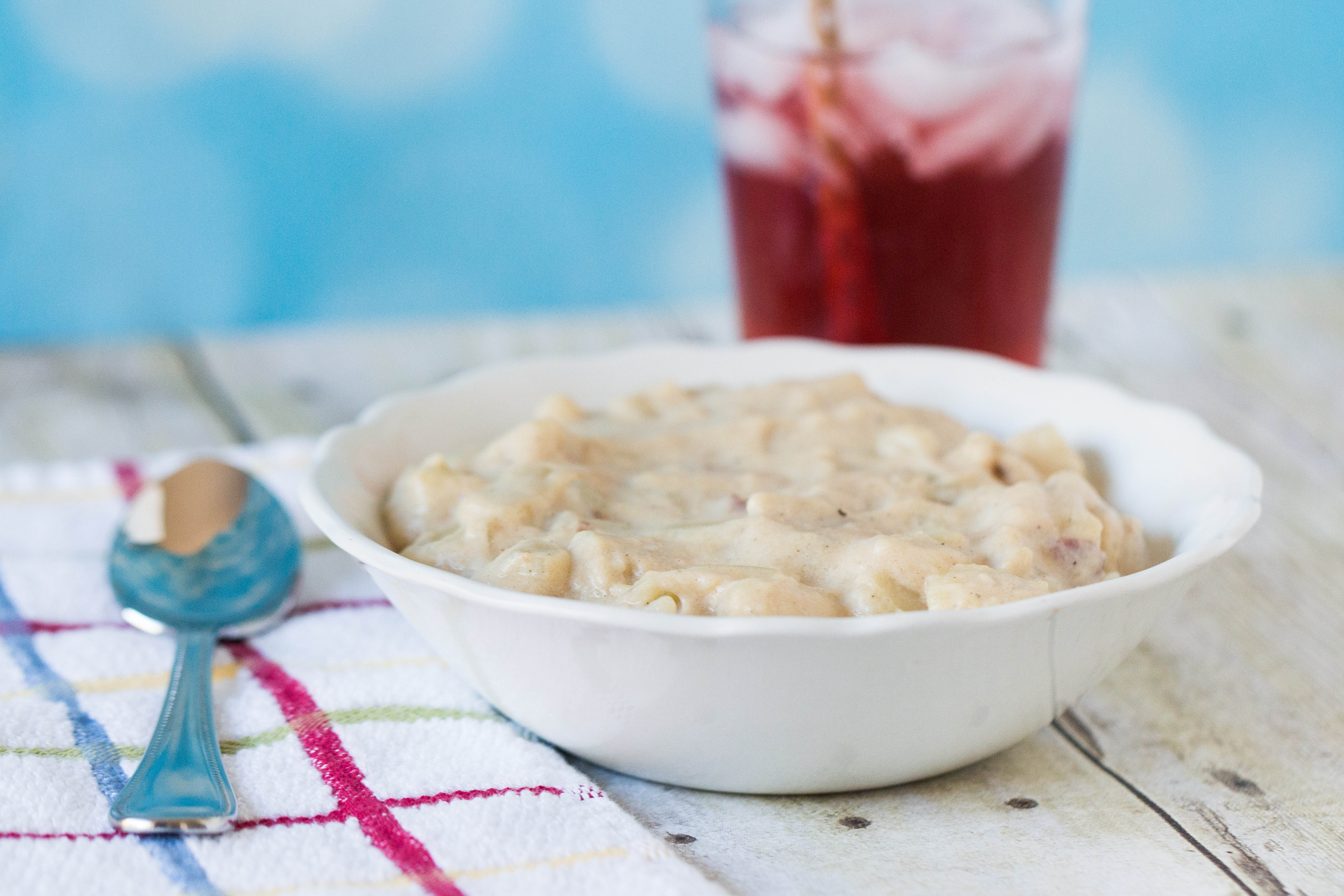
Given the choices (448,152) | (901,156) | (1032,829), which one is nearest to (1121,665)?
(1032,829)

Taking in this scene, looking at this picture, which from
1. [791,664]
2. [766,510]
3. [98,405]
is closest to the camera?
[791,664]

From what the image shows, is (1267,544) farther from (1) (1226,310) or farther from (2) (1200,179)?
(2) (1200,179)

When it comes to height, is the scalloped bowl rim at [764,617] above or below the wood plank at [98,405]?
above

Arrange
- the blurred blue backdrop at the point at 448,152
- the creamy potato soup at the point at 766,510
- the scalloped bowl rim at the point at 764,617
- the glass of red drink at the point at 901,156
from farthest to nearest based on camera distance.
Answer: the blurred blue backdrop at the point at 448,152
the glass of red drink at the point at 901,156
the creamy potato soup at the point at 766,510
the scalloped bowl rim at the point at 764,617

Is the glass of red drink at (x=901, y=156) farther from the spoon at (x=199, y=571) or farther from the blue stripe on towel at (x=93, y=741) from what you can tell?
the blue stripe on towel at (x=93, y=741)

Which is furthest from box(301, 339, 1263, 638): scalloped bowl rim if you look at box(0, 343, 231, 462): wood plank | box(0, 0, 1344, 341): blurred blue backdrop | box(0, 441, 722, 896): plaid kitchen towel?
A: box(0, 0, 1344, 341): blurred blue backdrop

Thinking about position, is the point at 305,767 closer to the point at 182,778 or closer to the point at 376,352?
the point at 182,778

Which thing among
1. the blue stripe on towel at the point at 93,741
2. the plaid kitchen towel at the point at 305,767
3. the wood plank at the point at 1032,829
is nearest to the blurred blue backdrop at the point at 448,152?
the plaid kitchen towel at the point at 305,767

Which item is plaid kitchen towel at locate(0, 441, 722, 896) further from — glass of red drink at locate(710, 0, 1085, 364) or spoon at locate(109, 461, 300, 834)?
glass of red drink at locate(710, 0, 1085, 364)
